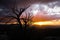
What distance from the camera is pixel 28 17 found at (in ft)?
98.5

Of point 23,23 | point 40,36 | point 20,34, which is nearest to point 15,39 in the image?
point 20,34

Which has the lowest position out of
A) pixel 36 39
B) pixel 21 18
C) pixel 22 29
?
pixel 36 39

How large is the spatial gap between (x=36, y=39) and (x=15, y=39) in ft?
12.6

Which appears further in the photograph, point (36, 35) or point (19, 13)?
point (36, 35)

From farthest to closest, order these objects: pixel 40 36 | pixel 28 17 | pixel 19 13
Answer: pixel 40 36 → pixel 28 17 → pixel 19 13

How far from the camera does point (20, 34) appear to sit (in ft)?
96.6

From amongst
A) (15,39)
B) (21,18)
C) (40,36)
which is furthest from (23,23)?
(40,36)

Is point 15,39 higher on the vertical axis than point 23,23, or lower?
lower

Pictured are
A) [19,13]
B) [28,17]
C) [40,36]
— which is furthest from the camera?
[40,36]

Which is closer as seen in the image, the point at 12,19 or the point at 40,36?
the point at 12,19

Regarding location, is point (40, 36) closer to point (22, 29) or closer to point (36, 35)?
point (36, 35)

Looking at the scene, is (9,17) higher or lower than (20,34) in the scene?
higher

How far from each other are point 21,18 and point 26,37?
3.18 m

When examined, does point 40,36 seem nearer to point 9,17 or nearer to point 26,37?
point 26,37
